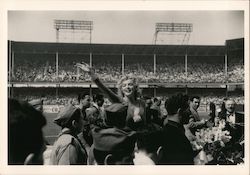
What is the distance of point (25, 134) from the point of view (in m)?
2.06

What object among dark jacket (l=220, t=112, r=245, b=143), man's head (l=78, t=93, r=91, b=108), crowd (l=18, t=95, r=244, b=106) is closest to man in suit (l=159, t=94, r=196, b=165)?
crowd (l=18, t=95, r=244, b=106)

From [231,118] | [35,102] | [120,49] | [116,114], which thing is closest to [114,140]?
[116,114]

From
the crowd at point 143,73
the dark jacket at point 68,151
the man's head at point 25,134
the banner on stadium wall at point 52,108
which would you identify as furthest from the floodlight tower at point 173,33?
the man's head at point 25,134

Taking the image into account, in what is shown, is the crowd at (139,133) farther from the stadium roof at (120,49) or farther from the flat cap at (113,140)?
the stadium roof at (120,49)

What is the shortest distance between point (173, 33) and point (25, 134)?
1.28m

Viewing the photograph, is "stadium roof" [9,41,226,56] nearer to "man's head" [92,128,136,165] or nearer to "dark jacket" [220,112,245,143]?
"dark jacket" [220,112,245,143]

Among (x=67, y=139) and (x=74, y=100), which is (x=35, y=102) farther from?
(x=67, y=139)

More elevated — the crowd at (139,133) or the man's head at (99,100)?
the man's head at (99,100)

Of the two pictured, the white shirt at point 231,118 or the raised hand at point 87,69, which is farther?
the white shirt at point 231,118

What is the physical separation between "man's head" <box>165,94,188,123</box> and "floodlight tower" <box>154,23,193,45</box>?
42cm

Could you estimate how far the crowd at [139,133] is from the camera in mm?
2396
